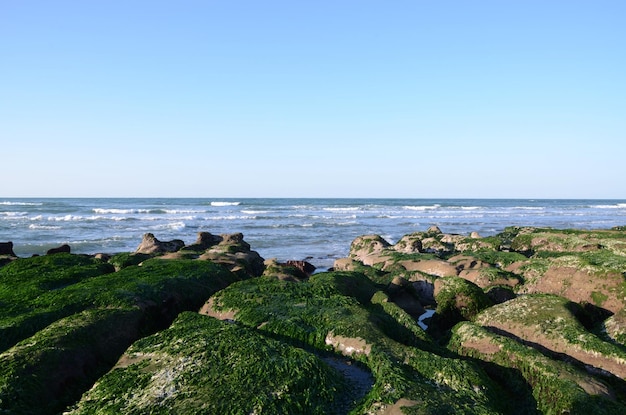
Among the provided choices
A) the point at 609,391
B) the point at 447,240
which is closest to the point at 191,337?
the point at 609,391

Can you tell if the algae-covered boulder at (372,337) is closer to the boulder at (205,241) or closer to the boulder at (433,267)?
the boulder at (433,267)

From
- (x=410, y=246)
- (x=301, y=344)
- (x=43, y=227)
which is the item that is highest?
(x=410, y=246)

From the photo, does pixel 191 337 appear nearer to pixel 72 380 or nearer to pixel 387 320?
pixel 72 380

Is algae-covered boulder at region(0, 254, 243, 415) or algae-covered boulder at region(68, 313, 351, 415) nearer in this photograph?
algae-covered boulder at region(68, 313, 351, 415)

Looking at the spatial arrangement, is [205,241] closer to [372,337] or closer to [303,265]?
[303,265]

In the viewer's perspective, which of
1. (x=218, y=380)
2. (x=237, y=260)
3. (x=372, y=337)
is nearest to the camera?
(x=218, y=380)

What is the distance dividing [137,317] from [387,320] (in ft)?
17.3

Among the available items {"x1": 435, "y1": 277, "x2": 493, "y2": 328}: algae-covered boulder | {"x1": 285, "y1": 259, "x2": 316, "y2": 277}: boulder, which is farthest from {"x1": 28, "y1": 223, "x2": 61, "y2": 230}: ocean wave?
{"x1": 435, "y1": 277, "x2": 493, "y2": 328}: algae-covered boulder

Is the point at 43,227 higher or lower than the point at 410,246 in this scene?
lower

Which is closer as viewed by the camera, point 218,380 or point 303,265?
point 218,380

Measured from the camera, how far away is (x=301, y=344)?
7.71 meters

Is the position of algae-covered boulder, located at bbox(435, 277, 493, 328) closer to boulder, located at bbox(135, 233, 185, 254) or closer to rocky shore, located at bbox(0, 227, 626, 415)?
rocky shore, located at bbox(0, 227, 626, 415)

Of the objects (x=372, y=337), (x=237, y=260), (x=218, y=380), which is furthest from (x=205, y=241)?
(x=218, y=380)

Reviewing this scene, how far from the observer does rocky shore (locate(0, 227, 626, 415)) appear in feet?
18.8
